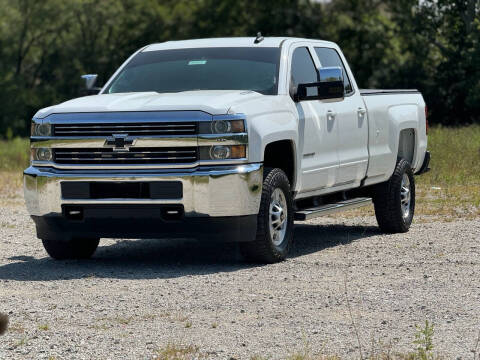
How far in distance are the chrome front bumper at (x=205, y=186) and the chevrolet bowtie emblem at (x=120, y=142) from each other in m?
0.20

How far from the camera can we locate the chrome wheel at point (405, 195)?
42.2 feet

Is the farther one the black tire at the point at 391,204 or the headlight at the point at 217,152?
the black tire at the point at 391,204

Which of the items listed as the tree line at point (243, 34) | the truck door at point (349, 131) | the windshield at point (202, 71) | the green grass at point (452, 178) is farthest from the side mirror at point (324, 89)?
the tree line at point (243, 34)

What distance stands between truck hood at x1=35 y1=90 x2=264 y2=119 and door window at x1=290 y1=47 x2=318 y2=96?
2.48 feet

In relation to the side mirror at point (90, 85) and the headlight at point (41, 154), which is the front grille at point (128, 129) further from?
the side mirror at point (90, 85)

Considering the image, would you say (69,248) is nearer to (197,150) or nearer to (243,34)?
(197,150)

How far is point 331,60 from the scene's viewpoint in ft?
39.2

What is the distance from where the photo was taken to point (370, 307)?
763 centimetres

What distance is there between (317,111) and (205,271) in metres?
2.13

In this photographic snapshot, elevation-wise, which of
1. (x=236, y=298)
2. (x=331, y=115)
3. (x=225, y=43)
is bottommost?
(x=236, y=298)

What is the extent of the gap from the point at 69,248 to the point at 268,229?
1.96 metres

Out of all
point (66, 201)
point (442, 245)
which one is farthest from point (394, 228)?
point (66, 201)

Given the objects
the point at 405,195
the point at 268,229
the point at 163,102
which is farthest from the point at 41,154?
the point at 405,195

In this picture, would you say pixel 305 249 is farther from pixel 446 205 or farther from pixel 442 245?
pixel 446 205
